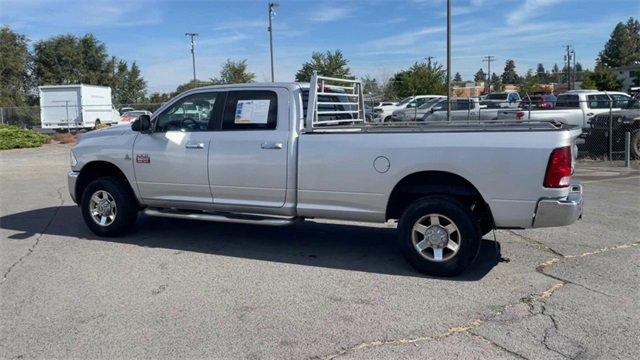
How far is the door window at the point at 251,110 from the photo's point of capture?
250 inches

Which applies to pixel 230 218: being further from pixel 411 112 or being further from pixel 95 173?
pixel 411 112

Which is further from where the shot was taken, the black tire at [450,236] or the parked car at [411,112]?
the parked car at [411,112]

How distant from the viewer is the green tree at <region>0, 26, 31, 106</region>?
166 feet

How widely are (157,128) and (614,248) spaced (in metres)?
5.53

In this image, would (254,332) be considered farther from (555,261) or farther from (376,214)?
(555,261)

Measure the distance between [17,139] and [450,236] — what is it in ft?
78.1

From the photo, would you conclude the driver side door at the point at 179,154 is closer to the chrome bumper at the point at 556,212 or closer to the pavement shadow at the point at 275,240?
the pavement shadow at the point at 275,240

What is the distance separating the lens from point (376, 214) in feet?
19.1

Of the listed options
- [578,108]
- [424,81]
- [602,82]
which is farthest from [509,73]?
[578,108]

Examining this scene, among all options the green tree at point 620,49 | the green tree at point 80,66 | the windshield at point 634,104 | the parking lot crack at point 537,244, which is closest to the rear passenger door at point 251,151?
the parking lot crack at point 537,244

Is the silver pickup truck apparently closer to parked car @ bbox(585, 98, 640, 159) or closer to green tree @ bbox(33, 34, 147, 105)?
parked car @ bbox(585, 98, 640, 159)

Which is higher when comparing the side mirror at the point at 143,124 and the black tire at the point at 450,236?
the side mirror at the point at 143,124

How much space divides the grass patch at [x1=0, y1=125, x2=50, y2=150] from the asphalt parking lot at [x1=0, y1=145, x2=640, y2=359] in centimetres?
1819

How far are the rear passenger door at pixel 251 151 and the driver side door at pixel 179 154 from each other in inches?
5.4
